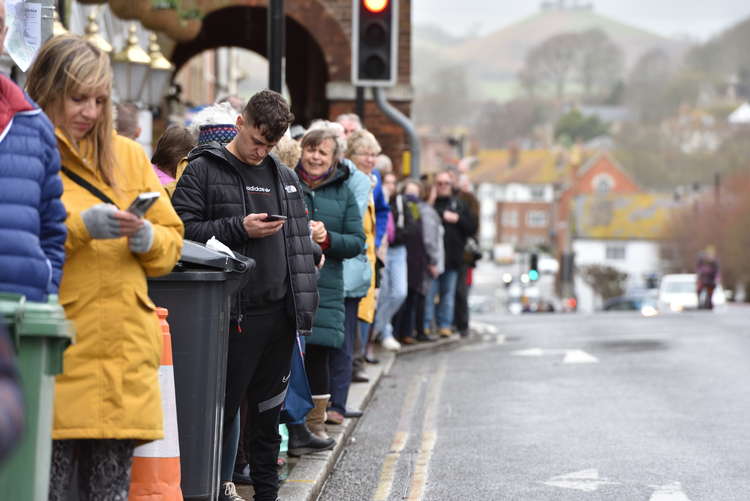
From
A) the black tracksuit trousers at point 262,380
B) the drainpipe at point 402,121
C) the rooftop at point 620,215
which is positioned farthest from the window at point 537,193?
the black tracksuit trousers at point 262,380

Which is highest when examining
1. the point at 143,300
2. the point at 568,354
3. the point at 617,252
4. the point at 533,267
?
the point at 143,300

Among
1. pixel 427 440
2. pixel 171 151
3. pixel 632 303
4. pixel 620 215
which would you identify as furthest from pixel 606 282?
pixel 171 151

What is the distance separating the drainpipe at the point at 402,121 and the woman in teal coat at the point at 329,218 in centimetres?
645

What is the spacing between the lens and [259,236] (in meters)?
6.20

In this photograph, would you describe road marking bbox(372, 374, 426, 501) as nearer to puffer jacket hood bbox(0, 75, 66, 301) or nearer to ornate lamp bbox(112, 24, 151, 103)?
puffer jacket hood bbox(0, 75, 66, 301)

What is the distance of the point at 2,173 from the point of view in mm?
4336

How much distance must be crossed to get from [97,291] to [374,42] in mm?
9687

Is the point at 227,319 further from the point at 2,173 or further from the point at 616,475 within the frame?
the point at 616,475

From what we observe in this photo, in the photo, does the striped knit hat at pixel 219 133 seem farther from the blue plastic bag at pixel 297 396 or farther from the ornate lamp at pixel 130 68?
the ornate lamp at pixel 130 68

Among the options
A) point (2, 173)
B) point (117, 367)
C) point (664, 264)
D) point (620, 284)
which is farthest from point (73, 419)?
point (664, 264)

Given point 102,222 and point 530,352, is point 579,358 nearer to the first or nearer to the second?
point 530,352

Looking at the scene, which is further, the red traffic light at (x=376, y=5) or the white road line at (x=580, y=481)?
the red traffic light at (x=376, y=5)

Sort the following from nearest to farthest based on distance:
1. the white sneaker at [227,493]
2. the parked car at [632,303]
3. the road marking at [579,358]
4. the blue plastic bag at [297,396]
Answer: the white sneaker at [227,493]
the blue plastic bag at [297,396]
the road marking at [579,358]
the parked car at [632,303]

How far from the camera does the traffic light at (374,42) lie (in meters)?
14.0
